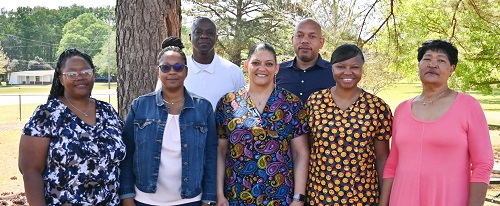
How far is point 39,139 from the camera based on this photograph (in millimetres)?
3160

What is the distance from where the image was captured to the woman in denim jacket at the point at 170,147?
11.4 feet

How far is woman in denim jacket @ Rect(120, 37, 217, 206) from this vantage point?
3482 millimetres

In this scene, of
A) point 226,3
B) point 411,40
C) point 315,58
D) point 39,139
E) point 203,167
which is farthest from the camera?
point 226,3

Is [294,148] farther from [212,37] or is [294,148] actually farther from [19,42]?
[19,42]

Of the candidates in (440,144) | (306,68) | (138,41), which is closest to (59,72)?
(138,41)

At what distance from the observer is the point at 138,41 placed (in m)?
5.35

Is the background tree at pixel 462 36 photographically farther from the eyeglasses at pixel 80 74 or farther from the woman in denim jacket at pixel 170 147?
the eyeglasses at pixel 80 74

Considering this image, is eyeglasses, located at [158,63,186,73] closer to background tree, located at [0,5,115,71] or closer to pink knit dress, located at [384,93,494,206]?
pink knit dress, located at [384,93,494,206]

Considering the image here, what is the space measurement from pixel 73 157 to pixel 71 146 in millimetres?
70

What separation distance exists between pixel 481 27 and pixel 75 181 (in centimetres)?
1456

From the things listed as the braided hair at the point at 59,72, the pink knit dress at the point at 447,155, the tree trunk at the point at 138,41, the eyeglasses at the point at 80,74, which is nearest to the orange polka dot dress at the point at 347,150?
the pink knit dress at the point at 447,155

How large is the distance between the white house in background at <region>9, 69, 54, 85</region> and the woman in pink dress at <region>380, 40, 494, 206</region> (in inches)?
3548

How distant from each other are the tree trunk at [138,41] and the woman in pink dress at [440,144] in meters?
2.83

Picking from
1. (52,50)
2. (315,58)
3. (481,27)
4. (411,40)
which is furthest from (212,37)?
(52,50)
